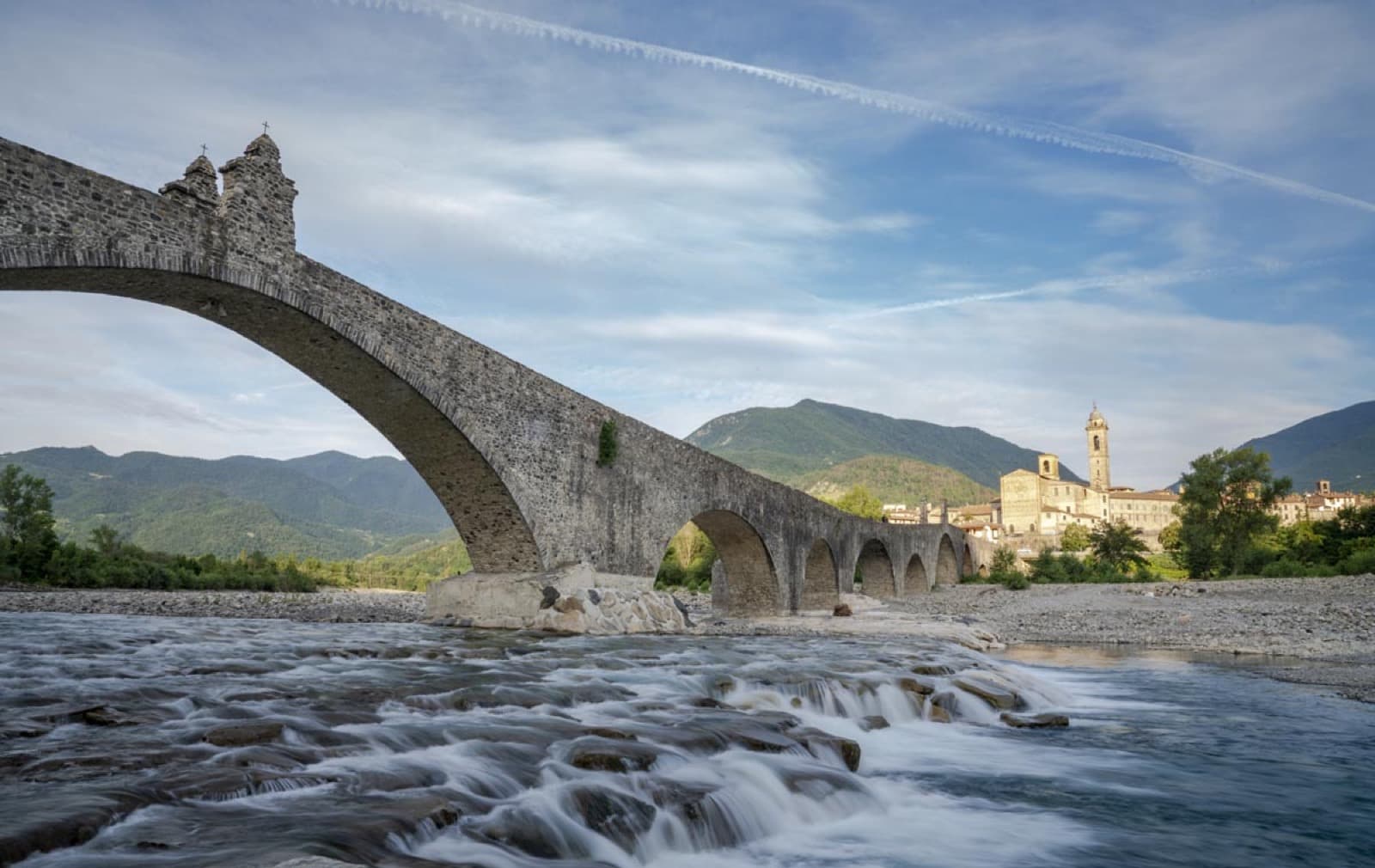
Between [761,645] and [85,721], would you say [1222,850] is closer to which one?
[85,721]

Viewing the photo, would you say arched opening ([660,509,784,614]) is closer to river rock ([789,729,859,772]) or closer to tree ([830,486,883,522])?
river rock ([789,729,859,772])

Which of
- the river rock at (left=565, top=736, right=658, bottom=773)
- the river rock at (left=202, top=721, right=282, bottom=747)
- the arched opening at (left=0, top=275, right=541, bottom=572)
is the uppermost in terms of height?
the arched opening at (left=0, top=275, right=541, bottom=572)

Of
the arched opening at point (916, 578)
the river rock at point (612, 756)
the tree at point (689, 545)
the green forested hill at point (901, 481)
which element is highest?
the green forested hill at point (901, 481)

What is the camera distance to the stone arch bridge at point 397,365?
9.14 meters

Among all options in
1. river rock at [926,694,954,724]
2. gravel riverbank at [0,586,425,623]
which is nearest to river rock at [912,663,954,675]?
river rock at [926,694,954,724]

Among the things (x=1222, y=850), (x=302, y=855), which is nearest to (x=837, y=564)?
(x=1222, y=850)

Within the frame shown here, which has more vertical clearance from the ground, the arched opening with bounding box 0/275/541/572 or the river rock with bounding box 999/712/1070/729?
the arched opening with bounding box 0/275/541/572

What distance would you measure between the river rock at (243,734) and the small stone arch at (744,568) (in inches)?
739

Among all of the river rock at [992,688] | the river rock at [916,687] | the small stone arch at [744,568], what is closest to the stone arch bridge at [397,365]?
the small stone arch at [744,568]

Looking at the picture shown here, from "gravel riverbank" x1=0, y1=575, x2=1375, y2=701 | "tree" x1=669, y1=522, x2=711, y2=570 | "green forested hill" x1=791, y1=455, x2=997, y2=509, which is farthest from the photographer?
"green forested hill" x1=791, y1=455, x2=997, y2=509

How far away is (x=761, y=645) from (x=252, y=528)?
349 feet

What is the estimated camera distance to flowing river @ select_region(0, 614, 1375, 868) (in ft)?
13.3

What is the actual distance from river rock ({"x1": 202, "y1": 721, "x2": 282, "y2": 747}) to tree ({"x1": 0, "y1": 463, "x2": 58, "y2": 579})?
115 feet

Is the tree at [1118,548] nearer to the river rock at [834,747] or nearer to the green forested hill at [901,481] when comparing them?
the river rock at [834,747]
